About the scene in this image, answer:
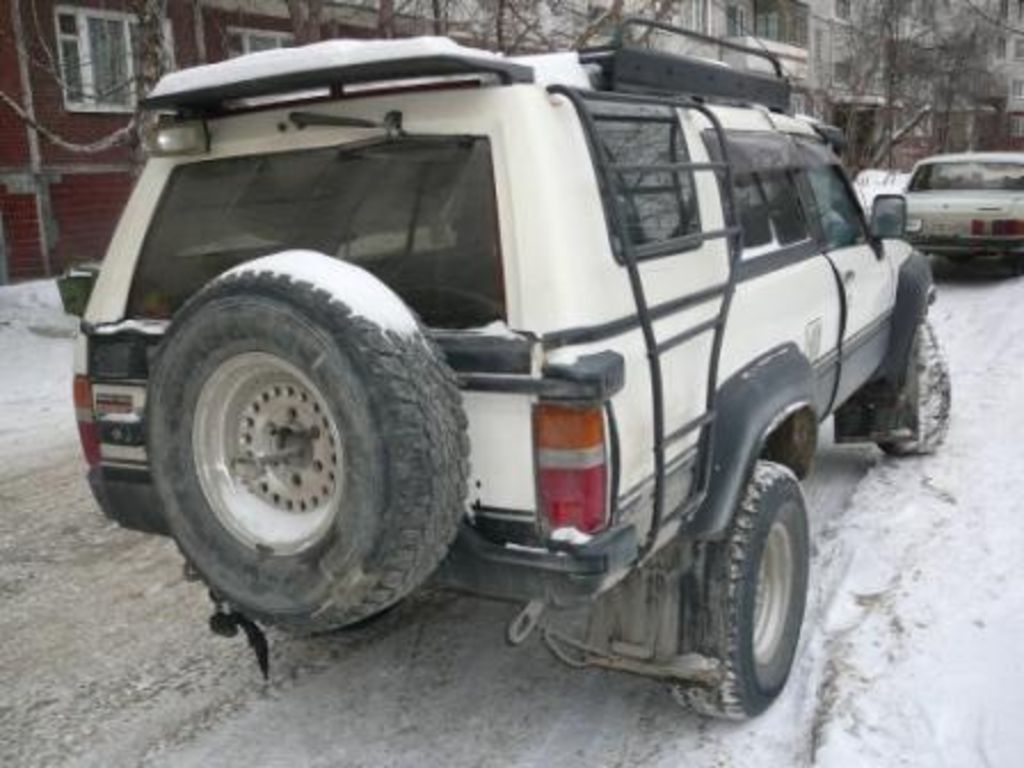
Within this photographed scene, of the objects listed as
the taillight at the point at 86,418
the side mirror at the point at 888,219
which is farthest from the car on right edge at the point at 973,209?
the taillight at the point at 86,418

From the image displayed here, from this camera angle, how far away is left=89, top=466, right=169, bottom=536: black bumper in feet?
10.5

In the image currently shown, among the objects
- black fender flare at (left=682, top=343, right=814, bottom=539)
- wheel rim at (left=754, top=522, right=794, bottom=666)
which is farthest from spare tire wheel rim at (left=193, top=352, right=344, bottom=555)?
wheel rim at (left=754, top=522, right=794, bottom=666)

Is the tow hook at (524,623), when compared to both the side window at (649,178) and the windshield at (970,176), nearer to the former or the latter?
the side window at (649,178)

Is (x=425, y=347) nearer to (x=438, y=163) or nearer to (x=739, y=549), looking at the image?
(x=438, y=163)

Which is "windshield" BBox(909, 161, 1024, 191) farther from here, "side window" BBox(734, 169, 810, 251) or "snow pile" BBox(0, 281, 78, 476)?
"snow pile" BBox(0, 281, 78, 476)

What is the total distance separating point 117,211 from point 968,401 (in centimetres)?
1285

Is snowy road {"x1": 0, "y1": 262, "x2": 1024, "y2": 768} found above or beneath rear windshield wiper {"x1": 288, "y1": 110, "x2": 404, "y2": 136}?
beneath

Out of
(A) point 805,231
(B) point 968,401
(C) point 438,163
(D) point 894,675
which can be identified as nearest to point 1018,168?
(B) point 968,401

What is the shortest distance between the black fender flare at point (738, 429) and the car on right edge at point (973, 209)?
8.40 metres

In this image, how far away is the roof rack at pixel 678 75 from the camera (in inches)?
124

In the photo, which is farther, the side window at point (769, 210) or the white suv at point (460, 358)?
the side window at point (769, 210)

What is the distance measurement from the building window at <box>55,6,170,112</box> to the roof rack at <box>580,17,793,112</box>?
488 inches

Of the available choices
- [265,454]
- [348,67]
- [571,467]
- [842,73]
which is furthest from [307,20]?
[842,73]

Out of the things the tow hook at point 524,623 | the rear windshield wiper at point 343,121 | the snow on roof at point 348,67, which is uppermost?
the snow on roof at point 348,67
